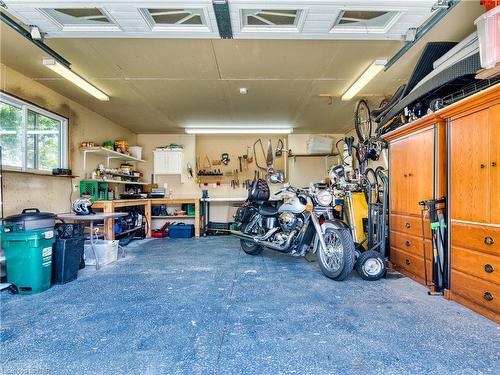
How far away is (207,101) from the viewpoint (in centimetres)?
430

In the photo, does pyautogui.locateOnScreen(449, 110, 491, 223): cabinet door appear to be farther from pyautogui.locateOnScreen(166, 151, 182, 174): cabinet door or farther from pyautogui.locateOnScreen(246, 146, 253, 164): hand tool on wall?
pyautogui.locateOnScreen(166, 151, 182, 174): cabinet door

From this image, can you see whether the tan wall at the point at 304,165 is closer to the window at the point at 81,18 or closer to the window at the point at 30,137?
the window at the point at 30,137

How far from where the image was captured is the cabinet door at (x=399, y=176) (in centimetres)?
295

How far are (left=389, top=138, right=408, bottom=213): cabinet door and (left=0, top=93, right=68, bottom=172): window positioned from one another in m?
4.70

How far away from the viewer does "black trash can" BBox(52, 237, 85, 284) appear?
109 inches

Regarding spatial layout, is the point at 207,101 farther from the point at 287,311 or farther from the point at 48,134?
the point at 287,311

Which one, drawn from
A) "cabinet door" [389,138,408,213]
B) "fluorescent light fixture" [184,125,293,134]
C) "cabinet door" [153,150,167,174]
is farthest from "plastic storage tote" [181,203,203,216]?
"cabinet door" [389,138,408,213]

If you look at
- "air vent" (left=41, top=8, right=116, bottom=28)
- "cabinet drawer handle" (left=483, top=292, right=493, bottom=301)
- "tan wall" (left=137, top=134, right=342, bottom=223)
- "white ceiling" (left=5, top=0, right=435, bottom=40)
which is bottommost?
"cabinet drawer handle" (left=483, top=292, right=493, bottom=301)

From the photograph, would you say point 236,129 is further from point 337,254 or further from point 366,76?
point 337,254

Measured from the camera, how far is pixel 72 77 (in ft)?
10.6

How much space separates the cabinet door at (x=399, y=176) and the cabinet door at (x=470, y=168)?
0.65m

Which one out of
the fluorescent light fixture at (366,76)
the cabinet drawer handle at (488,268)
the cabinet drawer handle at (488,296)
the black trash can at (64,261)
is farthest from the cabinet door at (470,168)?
the black trash can at (64,261)

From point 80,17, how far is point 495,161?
3.51 meters

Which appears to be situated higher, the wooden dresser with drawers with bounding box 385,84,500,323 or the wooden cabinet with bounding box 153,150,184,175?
the wooden cabinet with bounding box 153,150,184,175
